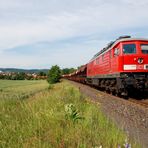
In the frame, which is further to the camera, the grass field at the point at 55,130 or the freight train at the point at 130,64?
the freight train at the point at 130,64

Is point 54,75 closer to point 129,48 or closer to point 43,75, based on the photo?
point 43,75

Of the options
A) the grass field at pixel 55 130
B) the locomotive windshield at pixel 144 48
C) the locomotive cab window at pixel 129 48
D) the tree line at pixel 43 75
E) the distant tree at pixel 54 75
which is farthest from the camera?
the tree line at pixel 43 75

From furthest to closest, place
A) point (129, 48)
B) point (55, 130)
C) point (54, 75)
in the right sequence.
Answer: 1. point (54, 75)
2. point (129, 48)
3. point (55, 130)

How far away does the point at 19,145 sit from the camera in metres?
7.02

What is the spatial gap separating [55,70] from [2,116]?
7122 cm

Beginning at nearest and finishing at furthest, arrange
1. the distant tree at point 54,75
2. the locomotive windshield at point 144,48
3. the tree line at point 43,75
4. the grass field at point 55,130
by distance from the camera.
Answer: the grass field at point 55,130
the locomotive windshield at point 144,48
the distant tree at point 54,75
the tree line at point 43,75

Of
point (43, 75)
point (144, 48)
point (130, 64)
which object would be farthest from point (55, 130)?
point (43, 75)

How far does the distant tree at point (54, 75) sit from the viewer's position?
76500 millimetres

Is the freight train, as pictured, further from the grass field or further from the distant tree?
the distant tree

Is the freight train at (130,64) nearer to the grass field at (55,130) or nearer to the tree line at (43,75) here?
the grass field at (55,130)

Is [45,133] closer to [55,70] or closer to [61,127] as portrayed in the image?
[61,127]

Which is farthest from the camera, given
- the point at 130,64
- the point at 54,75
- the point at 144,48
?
the point at 54,75

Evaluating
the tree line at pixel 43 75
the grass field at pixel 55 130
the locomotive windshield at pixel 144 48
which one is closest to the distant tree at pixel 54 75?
the tree line at pixel 43 75

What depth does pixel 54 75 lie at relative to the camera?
7819cm
